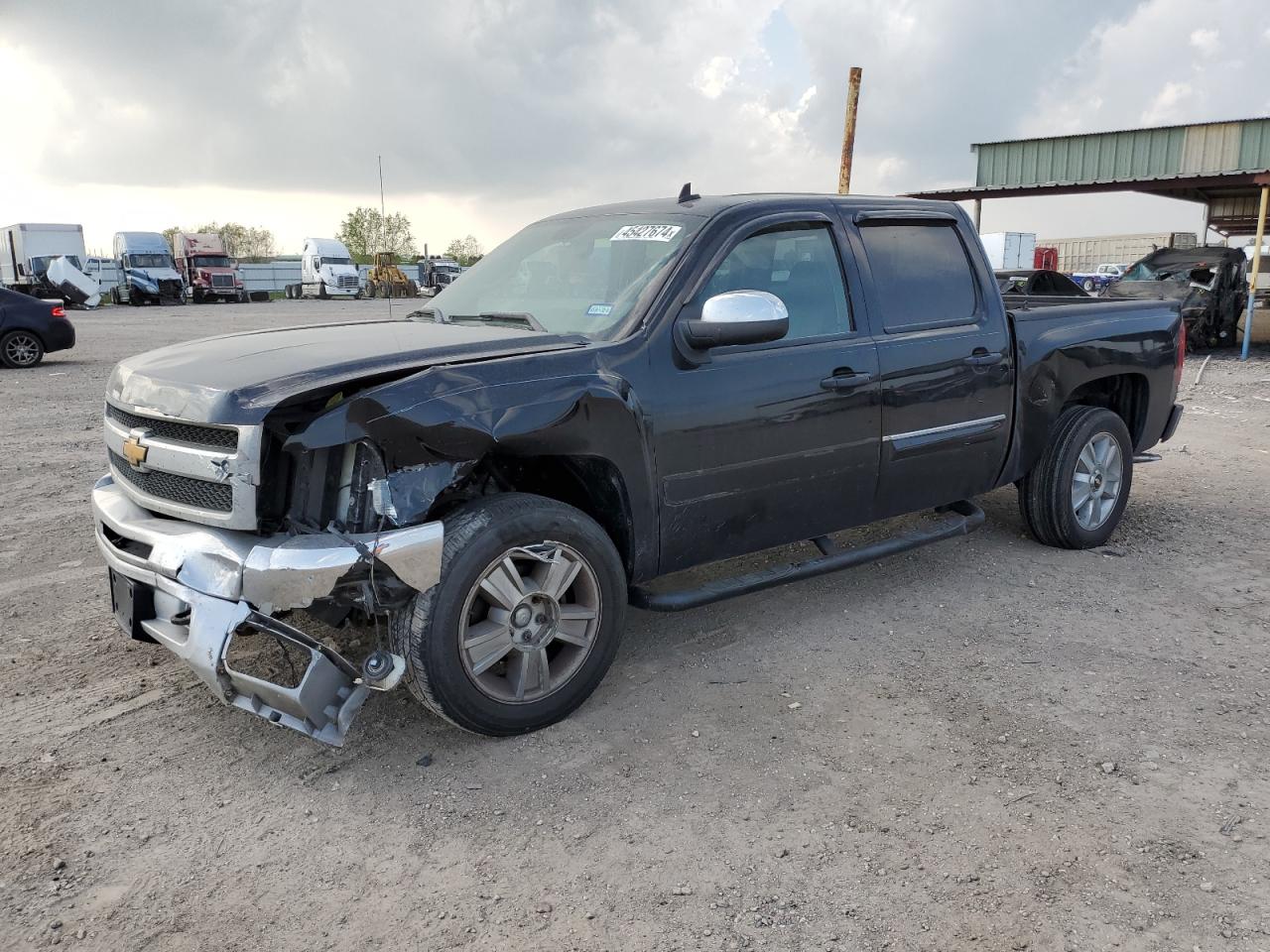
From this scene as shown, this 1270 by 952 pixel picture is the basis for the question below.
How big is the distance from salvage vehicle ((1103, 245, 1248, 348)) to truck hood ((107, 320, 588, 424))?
54.3 feet

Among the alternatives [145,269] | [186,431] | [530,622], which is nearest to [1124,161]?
[530,622]

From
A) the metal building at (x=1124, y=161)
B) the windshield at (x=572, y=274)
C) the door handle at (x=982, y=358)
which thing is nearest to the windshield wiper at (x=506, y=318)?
the windshield at (x=572, y=274)

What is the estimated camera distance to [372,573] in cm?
299

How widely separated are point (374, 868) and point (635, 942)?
80cm

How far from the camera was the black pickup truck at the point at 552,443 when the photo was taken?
3.01m

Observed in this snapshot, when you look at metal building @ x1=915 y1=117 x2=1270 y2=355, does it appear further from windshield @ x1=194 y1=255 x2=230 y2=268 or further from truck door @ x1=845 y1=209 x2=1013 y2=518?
windshield @ x1=194 y1=255 x2=230 y2=268

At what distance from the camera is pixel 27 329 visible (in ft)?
48.9

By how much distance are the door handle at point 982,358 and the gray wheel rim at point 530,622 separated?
7.70ft

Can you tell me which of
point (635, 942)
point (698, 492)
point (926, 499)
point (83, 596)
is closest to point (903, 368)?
point (926, 499)

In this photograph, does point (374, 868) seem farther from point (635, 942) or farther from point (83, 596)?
→ point (83, 596)

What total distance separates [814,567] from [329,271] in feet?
152

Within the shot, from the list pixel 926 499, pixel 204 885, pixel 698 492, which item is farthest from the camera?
pixel 926 499

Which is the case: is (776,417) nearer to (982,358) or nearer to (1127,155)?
(982,358)

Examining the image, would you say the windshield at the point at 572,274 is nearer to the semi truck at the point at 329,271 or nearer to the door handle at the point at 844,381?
the door handle at the point at 844,381
